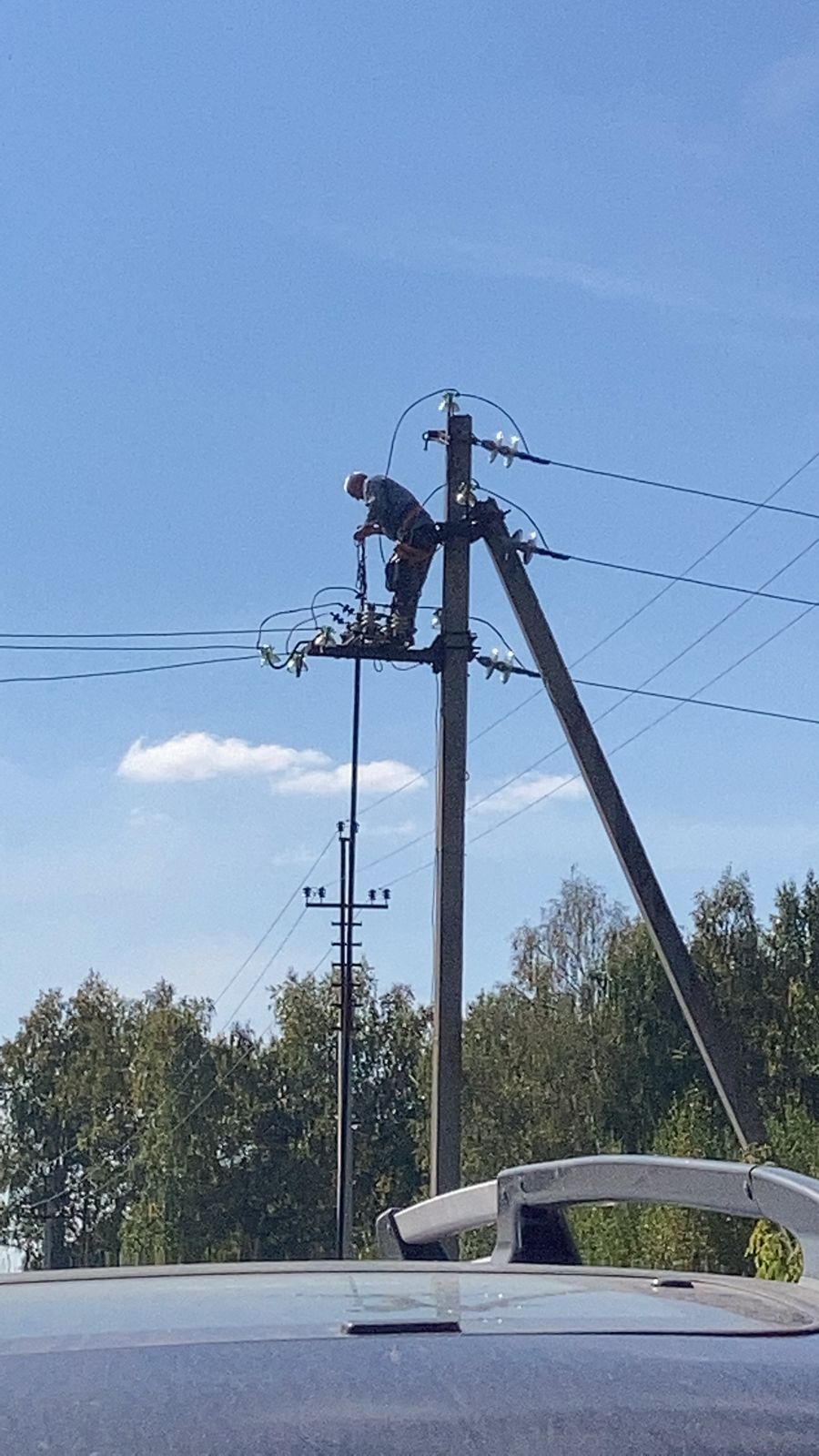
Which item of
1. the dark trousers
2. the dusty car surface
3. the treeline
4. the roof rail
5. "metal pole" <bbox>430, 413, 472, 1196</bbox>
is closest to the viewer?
the dusty car surface

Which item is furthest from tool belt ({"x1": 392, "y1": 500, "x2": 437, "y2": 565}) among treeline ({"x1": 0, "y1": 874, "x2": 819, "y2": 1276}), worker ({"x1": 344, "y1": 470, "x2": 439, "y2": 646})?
treeline ({"x1": 0, "y1": 874, "x2": 819, "y2": 1276})

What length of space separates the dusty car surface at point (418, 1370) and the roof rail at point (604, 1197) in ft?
0.05

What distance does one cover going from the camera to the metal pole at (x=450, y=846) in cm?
1409

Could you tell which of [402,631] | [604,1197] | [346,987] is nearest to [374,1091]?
[346,987]

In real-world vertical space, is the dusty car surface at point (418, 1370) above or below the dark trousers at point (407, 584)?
below

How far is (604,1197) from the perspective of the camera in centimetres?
264

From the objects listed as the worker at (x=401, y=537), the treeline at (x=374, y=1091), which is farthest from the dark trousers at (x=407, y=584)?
the treeline at (x=374, y=1091)

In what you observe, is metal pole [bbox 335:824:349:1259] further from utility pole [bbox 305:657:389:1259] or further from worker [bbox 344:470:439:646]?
worker [bbox 344:470:439:646]

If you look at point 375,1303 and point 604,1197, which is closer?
point 375,1303

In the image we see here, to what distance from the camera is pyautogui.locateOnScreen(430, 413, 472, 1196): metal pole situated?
46.2 feet

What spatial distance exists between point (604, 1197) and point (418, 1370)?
1166mm

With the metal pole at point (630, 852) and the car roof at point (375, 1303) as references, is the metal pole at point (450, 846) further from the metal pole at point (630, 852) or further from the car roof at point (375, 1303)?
the car roof at point (375, 1303)

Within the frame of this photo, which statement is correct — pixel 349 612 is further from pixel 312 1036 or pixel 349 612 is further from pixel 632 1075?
pixel 312 1036

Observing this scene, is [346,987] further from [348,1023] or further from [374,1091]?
[374,1091]
